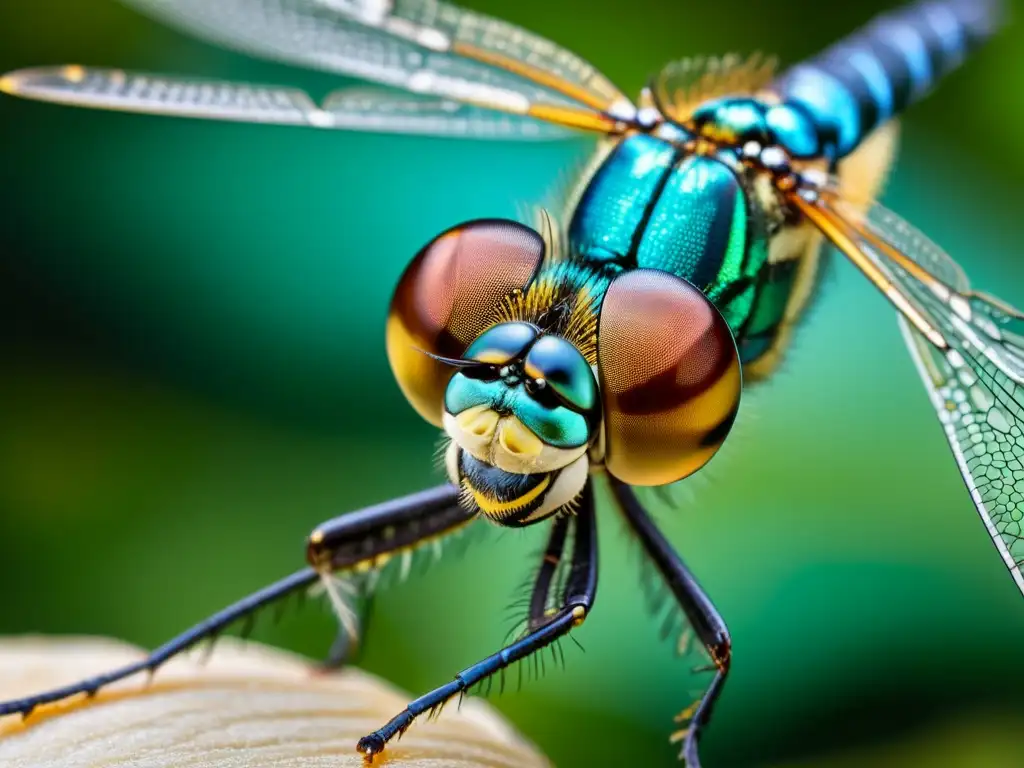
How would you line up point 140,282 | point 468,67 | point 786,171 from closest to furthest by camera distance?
point 786,171 → point 468,67 → point 140,282

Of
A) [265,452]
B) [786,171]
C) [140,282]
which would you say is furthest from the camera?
[140,282]

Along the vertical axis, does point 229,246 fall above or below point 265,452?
above

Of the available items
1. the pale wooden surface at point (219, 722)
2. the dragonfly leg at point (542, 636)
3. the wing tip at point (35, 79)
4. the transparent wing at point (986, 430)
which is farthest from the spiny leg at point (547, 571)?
the wing tip at point (35, 79)

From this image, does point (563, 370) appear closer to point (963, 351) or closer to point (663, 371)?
point (663, 371)

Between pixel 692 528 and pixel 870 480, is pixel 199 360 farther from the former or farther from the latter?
pixel 870 480

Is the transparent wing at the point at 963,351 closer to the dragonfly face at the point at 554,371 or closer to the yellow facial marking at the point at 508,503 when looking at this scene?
the dragonfly face at the point at 554,371

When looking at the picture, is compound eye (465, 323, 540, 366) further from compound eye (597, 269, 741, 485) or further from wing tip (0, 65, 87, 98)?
wing tip (0, 65, 87, 98)

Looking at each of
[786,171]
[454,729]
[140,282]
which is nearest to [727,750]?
[454,729]
